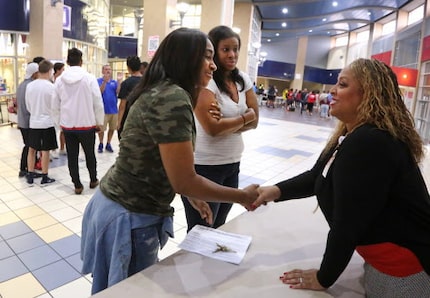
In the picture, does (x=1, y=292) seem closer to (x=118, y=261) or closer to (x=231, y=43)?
(x=118, y=261)

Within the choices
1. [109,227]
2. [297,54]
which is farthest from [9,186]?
[297,54]

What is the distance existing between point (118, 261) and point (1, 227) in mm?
2509

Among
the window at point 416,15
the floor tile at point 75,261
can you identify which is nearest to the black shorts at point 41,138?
the floor tile at point 75,261

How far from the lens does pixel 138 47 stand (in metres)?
20.0

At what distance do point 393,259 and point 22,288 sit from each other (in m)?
2.30

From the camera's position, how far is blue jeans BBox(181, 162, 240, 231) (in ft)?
5.99

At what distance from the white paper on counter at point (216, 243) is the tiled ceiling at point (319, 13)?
1575 cm

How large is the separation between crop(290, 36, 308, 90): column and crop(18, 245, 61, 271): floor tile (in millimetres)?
26939

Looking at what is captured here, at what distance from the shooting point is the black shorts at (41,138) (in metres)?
4.20

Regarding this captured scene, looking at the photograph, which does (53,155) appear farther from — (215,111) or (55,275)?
(215,111)

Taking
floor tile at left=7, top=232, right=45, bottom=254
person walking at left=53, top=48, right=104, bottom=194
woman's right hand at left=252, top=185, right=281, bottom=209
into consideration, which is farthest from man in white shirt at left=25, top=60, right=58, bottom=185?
woman's right hand at left=252, top=185, right=281, bottom=209

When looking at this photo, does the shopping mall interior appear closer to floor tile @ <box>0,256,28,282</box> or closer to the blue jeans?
floor tile @ <box>0,256,28,282</box>

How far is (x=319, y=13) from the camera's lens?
726 inches

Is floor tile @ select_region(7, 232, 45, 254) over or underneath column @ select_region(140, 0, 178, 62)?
underneath
